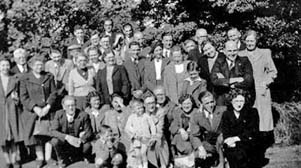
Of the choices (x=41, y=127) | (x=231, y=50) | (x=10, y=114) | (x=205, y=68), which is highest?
(x=231, y=50)

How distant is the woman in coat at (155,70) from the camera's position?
35.2 ft

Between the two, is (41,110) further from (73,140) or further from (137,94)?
(137,94)

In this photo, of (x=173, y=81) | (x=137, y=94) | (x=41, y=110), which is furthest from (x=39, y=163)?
(x=173, y=81)

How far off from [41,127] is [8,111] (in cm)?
55

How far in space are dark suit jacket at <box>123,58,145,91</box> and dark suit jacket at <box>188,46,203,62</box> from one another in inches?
29.5

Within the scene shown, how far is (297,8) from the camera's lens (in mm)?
12719

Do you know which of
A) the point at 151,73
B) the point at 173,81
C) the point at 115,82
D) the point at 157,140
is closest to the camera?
the point at 157,140

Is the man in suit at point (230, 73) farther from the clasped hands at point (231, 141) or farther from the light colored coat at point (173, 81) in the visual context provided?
the clasped hands at point (231, 141)

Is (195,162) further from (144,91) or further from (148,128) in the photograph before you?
(144,91)

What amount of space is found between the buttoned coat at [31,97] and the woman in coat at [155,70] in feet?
4.88

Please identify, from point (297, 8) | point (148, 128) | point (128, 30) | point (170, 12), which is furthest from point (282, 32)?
point (148, 128)

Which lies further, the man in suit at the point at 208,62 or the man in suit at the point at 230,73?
the man in suit at the point at 208,62

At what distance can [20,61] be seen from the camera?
405 inches

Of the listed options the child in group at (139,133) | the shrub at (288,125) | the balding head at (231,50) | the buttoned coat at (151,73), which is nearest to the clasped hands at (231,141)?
the child in group at (139,133)
